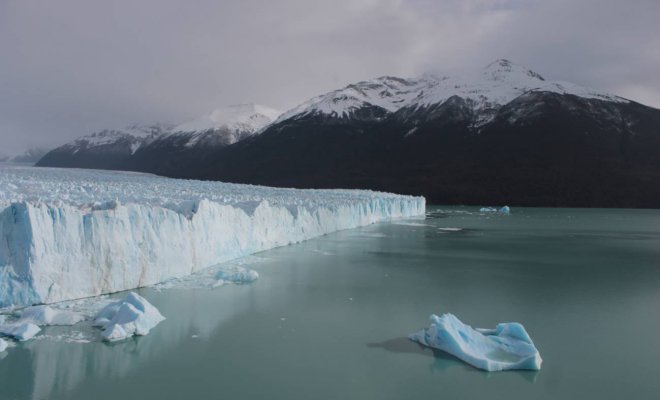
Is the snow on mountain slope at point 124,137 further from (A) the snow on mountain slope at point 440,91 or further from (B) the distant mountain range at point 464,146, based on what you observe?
(A) the snow on mountain slope at point 440,91

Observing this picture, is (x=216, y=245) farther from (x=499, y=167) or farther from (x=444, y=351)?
(x=499, y=167)

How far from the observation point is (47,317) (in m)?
5.78

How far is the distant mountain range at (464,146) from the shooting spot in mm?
52094

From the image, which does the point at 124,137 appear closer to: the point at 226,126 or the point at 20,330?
the point at 226,126

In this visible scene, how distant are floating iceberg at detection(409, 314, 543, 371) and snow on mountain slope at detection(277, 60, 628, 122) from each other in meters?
74.0

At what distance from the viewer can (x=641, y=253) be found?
1396 cm

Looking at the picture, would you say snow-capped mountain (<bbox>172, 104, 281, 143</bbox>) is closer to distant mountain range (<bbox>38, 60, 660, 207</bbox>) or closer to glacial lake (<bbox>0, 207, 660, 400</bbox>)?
distant mountain range (<bbox>38, 60, 660, 207</bbox>)

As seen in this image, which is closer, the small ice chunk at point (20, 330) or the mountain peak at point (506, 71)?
the small ice chunk at point (20, 330)

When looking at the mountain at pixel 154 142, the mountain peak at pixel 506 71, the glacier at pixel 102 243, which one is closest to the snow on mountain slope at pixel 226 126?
the mountain at pixel 154 142

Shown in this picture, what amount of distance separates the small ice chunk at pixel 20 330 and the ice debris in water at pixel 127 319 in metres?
0.62

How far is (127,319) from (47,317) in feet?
3.19

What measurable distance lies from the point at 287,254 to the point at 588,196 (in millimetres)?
45588

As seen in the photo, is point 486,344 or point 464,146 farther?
point 464,146

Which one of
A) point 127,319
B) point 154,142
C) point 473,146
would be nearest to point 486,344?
point 127,319
